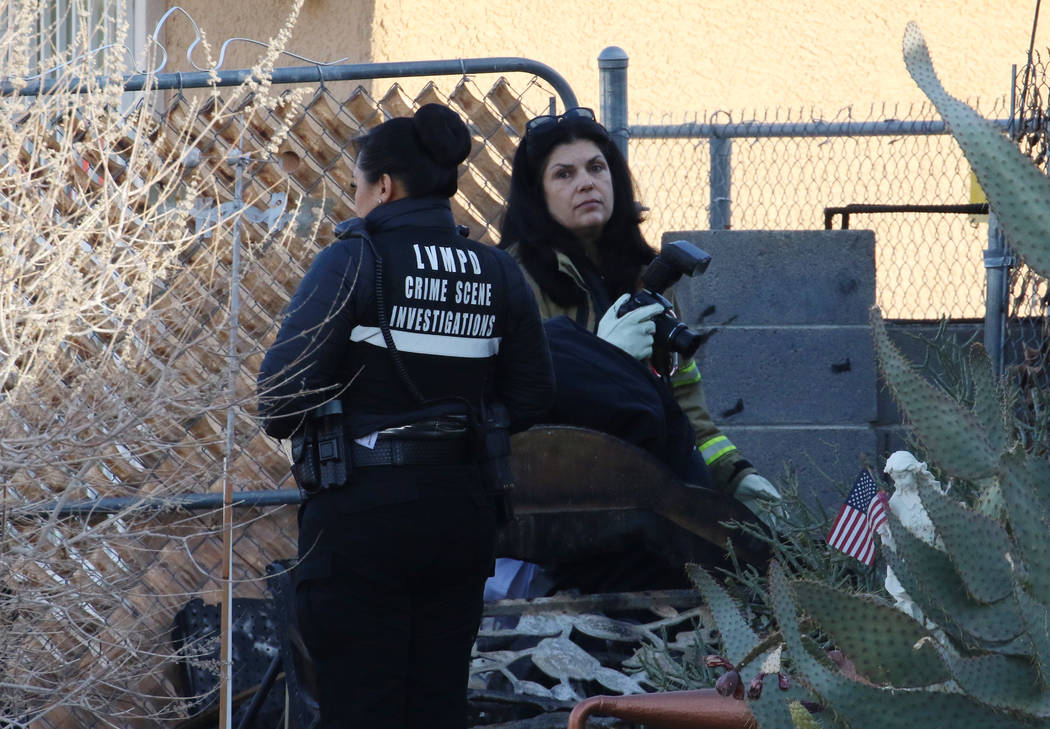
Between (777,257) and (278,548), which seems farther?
(777,257)

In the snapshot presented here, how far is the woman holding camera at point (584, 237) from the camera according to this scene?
4.02 metres

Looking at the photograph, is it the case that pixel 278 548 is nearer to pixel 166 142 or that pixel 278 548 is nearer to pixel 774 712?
pixel 166 142

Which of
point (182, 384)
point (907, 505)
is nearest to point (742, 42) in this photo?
point (182, 384)

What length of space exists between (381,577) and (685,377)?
1463 millimetres

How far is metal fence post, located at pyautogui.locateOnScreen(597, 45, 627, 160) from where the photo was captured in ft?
14.7

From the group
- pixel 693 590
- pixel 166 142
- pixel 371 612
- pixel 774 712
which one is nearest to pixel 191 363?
pixel 166 142

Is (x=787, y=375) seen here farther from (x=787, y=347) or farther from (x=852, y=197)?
(x=852, y=197)

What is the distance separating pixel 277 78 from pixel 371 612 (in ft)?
6.45

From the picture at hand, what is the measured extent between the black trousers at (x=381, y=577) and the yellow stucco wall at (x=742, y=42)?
4.27 metres

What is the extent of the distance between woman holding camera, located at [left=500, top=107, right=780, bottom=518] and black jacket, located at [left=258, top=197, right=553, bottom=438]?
2.83 ft

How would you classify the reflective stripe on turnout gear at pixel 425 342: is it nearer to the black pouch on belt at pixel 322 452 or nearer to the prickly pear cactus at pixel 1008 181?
the black pouch on belt at pixel 322 452

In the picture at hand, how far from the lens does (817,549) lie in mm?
3500

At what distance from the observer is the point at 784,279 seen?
5207mm

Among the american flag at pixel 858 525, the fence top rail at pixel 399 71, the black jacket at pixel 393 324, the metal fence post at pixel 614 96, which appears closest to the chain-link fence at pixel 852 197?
the metal fence post at pixel 614 96
